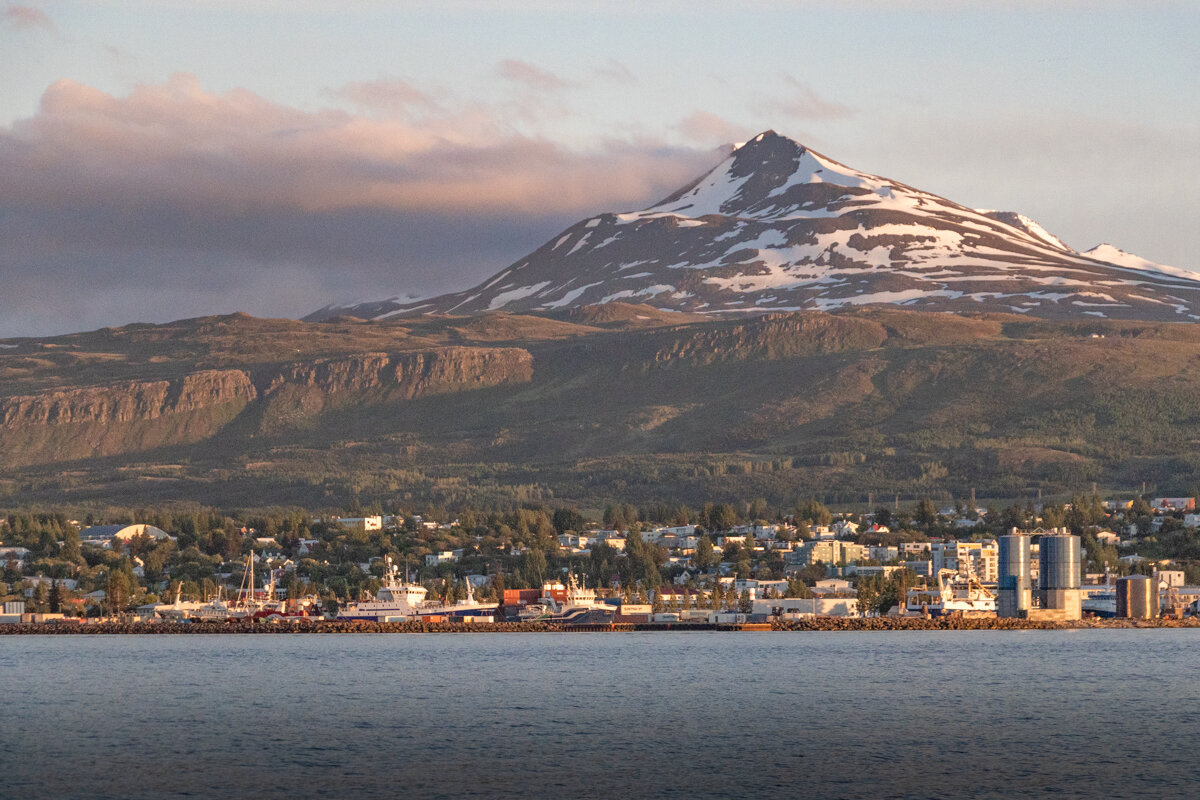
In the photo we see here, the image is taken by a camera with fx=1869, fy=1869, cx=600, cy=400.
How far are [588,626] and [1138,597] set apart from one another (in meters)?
55.5

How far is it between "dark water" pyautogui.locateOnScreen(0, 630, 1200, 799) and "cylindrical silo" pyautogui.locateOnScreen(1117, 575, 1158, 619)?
175ft

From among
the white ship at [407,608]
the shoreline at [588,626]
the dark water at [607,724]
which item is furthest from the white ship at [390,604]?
the dark water at [607,724]

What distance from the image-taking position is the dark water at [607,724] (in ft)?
208

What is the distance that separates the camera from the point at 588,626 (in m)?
185

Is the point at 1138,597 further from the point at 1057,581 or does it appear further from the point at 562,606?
the point at 562,606

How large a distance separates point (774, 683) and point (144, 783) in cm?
4827

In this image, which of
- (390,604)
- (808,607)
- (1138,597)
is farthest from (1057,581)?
(390,604)

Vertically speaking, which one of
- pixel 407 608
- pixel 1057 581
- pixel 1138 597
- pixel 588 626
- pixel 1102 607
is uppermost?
pixel 1057 581

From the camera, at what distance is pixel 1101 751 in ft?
233

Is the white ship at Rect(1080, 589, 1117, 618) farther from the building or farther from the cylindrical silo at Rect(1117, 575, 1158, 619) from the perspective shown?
the building

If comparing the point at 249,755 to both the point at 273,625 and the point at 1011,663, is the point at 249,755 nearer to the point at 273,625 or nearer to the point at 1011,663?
the point at 1011,663

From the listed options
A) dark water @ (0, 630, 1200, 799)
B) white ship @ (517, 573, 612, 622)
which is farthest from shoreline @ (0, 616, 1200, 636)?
dark water @ (0, 630, 1200, 799)

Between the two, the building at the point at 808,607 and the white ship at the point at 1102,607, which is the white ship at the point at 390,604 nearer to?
the building at the point at 808,607

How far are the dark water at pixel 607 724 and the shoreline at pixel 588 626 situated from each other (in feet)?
141
